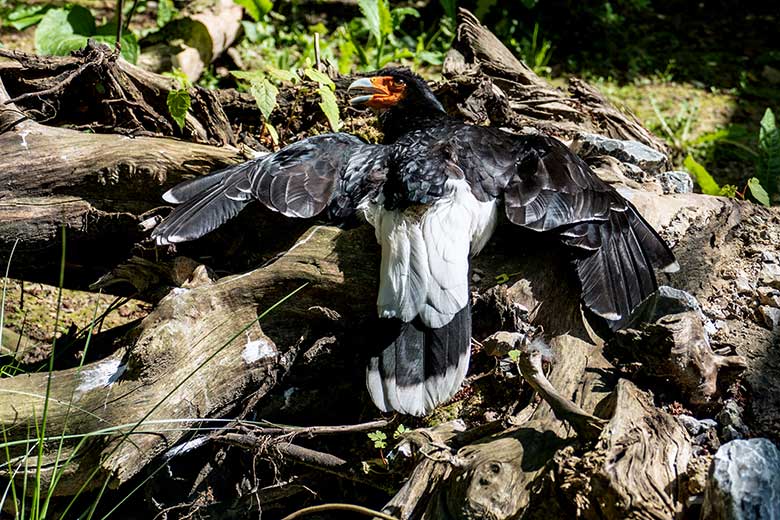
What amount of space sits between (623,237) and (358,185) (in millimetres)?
1043

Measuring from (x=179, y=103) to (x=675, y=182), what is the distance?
2328mm

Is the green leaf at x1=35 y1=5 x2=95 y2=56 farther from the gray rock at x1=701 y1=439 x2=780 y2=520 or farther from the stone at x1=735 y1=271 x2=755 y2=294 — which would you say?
the gray rock at x1=701 y1=439 x2=780 y2=520

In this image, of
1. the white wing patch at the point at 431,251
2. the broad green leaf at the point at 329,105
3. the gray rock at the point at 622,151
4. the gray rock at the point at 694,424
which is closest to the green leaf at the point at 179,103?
the broad green leaf at the point at 329,105

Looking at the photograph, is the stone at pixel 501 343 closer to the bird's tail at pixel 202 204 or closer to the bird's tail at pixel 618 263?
the bird's tail at pixel 618 263

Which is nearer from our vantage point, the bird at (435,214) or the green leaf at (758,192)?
the bird at (435,214)

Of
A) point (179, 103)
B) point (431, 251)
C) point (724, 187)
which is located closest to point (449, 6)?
point (724, 187)

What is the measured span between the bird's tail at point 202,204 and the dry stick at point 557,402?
51.9 inches

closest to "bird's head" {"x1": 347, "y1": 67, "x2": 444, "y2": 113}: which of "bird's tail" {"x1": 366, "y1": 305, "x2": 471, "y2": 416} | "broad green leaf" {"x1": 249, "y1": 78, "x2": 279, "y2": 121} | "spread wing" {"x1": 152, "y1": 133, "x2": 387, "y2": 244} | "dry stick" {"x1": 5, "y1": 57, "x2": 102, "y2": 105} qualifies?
"broad green leaf" {"x1": 249, "y1": 78, "x2": 279, "y2": 121}

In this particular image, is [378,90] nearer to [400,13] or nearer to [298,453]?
[298,453]

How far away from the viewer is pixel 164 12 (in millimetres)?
6727

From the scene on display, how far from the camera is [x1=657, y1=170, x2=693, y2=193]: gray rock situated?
4.12 metres

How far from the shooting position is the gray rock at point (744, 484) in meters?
2.26

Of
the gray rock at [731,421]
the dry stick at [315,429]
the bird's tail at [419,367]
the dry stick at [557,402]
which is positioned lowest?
the dry stick at [315,429]

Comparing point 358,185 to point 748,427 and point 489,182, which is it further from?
point 748,427
